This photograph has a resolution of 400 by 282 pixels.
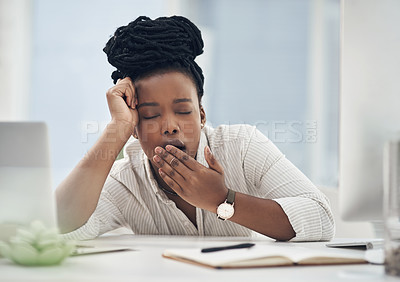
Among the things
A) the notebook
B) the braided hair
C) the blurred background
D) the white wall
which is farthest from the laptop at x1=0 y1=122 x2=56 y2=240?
the white wall

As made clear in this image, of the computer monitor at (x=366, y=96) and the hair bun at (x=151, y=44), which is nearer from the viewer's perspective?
the computer monitor at (x=366, y=96)

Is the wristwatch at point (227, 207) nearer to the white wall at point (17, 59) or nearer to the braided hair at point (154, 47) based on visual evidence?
the braided hair at point (154, 47)

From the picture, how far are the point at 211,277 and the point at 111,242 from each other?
0.46 metres

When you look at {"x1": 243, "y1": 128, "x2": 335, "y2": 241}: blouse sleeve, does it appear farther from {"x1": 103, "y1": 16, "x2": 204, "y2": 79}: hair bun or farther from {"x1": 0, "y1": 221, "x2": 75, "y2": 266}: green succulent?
{"x1": 0, "y1": 221, "x2": 75, "y2": 266}: green succulent

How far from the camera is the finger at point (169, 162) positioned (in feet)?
3.68

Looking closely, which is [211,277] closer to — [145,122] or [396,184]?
[396,184]

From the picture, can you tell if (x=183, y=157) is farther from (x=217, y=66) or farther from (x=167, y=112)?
(x=217, y=66)

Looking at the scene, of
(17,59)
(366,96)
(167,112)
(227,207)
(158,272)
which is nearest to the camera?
(158,272)

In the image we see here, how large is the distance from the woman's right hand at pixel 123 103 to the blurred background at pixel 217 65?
1536 mm

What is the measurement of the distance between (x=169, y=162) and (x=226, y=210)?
181 millimetres

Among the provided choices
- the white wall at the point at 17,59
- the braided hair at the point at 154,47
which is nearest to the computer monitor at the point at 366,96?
the braided hair at the point at 154,47

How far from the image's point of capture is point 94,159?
116cm

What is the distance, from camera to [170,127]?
3.87 feet

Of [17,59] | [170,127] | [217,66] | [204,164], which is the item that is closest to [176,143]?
[170,127]
